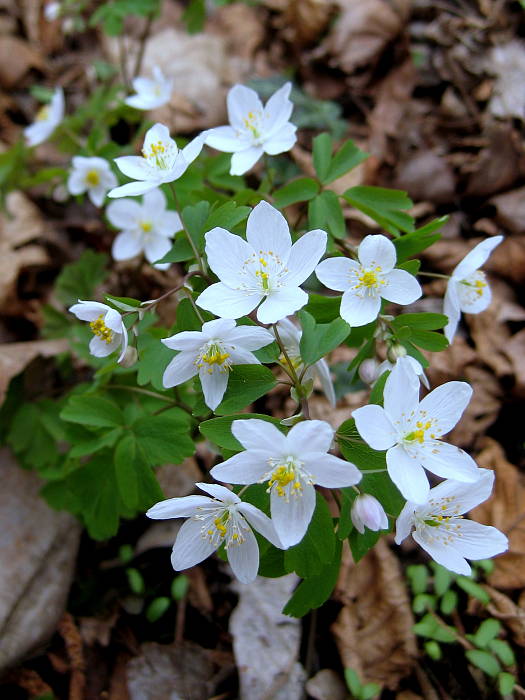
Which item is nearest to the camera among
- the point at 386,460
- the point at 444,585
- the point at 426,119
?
the point at 386,460

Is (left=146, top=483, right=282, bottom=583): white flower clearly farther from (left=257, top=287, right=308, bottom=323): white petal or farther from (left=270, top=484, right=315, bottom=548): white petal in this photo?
(left=257, top=287, right=308, bottom=323): white petal

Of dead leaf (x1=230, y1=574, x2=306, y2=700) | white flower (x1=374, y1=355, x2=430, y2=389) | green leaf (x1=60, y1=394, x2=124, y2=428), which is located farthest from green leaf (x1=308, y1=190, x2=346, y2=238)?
dead leaf (x1=230, y1=574, x2=306, y2=700)

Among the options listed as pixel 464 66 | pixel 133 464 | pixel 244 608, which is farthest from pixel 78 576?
pixel 464 66

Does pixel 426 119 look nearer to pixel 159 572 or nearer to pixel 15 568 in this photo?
pixel 159 572

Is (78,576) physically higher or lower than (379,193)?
lower

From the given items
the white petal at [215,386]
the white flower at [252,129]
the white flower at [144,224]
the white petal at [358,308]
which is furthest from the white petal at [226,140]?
the white petal at [215,386]

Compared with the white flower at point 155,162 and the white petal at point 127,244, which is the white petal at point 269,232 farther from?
the white petal at point 127,244
